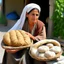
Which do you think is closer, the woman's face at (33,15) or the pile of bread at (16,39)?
the pile of bread at (16,39)

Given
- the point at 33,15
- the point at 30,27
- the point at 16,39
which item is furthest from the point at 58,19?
the point at 16,39

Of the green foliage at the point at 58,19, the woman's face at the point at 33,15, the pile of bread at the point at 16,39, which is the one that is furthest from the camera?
the green foliage at the point at 58,19

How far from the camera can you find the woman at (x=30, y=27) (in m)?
2.86

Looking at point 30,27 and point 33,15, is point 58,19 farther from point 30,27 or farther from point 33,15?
point 33,15

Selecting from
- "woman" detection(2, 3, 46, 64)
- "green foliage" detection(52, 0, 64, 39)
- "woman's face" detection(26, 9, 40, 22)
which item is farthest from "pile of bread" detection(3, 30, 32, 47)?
"green foliage" detection(52, 0, 64, 39)

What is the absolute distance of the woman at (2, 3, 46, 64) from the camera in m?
2.86

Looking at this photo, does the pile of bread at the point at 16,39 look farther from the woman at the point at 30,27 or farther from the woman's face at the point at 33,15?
the woman's face at the point at 33,15

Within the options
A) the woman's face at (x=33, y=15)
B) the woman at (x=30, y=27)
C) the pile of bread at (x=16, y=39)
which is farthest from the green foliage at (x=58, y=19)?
the pile of bread at (x=16, y=39)

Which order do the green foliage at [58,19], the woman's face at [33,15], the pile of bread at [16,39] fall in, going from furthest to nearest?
1. the green foliage at [58,19]
2. the woman's face at [33,15]
3. the pile of bread at [16,39]

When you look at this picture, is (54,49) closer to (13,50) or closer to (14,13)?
(13,50)

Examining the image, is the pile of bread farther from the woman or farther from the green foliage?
the green foliage

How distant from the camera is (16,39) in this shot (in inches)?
111

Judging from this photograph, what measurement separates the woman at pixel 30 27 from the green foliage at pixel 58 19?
3065mm

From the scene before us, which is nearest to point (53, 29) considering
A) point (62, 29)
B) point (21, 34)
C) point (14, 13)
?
point (62, 29)
